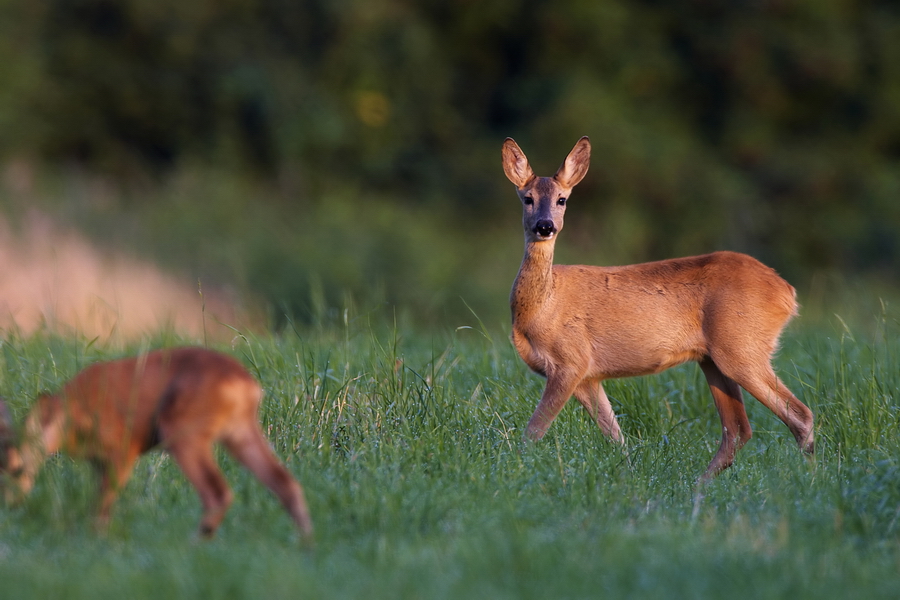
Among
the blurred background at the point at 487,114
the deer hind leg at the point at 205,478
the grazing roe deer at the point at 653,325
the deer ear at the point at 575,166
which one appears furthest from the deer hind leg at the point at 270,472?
the blurred background at the point at 487,114

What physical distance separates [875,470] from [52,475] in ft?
10.9

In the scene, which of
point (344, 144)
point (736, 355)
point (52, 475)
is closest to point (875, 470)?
point (736, 355)

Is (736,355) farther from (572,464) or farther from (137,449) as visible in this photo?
(137,449)

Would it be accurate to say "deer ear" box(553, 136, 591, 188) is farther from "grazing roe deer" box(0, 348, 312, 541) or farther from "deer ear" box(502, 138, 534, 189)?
"grazing roe deer" box(0, 348, 312, 541)

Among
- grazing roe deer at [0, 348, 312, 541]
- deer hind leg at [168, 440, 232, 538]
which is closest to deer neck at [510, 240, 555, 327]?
grazing roe deer at [0, 348, 312, 541]

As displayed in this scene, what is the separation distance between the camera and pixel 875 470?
441cm

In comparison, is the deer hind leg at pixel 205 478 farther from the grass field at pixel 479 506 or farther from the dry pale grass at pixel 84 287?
the dry pale grass at pixel 84 287

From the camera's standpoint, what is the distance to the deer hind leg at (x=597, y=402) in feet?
19.2

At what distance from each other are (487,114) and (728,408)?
15.8 meters

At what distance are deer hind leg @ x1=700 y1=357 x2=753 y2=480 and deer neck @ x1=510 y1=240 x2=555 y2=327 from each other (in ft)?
3.32

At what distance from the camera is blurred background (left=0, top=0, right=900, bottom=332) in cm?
1883

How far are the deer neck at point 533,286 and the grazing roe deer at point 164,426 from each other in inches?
99.3

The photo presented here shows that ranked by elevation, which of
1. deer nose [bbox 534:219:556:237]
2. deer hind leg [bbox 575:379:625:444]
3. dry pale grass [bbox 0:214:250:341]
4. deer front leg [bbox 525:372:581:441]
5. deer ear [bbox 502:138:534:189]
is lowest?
dry pale grass [bbox 0:214:250:341]

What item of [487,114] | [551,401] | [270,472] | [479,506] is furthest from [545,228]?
[487,114]
